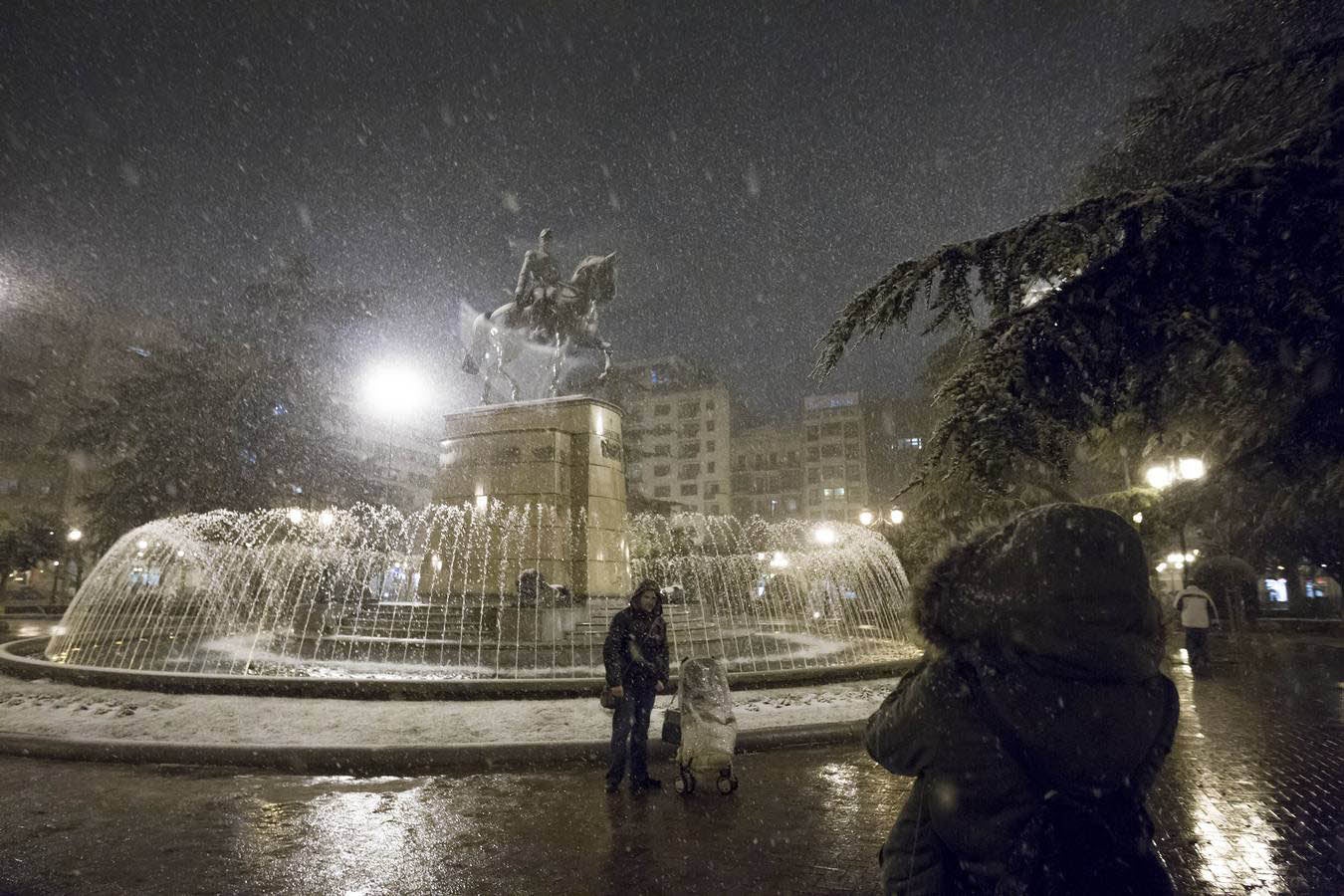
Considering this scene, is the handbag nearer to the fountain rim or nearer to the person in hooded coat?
the fountain rim

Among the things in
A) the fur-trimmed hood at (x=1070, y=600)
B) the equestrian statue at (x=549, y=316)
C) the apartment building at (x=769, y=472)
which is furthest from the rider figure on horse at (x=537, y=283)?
the apartment building at (x=769, y=472)

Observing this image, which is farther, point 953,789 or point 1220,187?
point 1220,187

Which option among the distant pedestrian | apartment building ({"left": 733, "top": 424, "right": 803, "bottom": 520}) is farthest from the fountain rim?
apartment building ({"left": 733, "top": 424, "right": 803, "bottom": 520})

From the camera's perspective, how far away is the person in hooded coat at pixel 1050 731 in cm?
194

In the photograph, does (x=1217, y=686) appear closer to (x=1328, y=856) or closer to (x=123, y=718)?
(x=1328, y=856)

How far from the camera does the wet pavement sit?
13.8ft

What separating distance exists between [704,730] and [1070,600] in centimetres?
439

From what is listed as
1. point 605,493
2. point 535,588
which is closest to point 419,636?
point 535,588

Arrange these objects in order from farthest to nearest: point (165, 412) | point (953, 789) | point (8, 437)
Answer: point (8, 437) < point (165, 412) < point (953, 789)

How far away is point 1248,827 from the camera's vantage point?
202 inches

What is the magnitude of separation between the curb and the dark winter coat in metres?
1.21

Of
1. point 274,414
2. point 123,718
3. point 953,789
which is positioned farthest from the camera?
point 274,414

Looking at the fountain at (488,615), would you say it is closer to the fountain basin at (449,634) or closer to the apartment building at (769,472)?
the fountain basin at (449,634)

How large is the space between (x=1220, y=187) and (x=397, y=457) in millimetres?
83164
